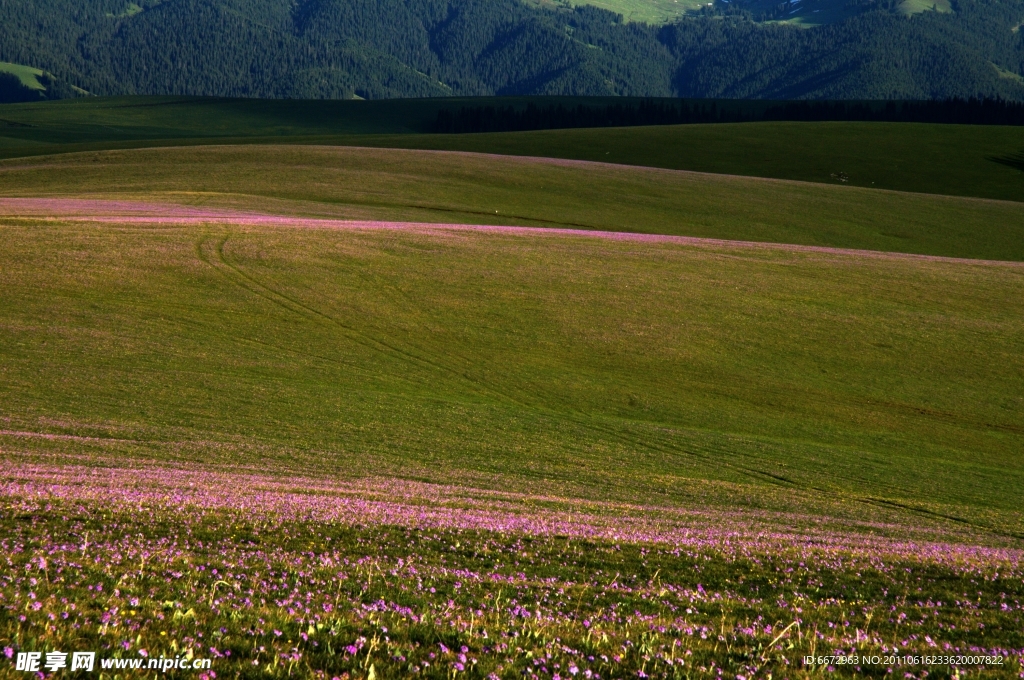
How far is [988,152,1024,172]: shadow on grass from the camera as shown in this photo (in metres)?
128

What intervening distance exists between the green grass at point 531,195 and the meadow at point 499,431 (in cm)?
84

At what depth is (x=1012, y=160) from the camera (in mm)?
130875

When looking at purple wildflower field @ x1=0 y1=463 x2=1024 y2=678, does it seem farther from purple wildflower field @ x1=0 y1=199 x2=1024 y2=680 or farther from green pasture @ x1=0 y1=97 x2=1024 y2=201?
green pasture @ x1=0 y1=97 x2=1024 y2=201

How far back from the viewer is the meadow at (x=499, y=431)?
9172mm

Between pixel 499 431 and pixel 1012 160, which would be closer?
pixel 499 431

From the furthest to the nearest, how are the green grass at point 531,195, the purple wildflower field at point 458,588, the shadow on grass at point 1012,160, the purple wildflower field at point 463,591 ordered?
the shadow on grass at point 1012,160 < the green grass at point 531,195 < the purple wildflower field at point 463,591 < the purple wildflower field at point 458,588

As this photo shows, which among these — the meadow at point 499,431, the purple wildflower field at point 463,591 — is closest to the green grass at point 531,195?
the meadow at point 499,431

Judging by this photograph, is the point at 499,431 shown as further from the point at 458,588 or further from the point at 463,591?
the point at 463,591

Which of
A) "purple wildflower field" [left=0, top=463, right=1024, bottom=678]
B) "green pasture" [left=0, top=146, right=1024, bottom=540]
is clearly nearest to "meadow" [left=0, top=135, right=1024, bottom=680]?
"purple wildflower field" [left=0, top=463, right=1024, bottom=678]

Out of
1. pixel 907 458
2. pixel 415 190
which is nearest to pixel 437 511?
pixel 907 458

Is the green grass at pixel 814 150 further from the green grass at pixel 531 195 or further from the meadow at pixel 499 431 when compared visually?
the meadow at pixel 499 431

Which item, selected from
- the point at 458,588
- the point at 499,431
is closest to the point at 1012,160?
the point at 499,431

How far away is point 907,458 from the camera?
1409 inches

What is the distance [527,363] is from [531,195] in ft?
169
